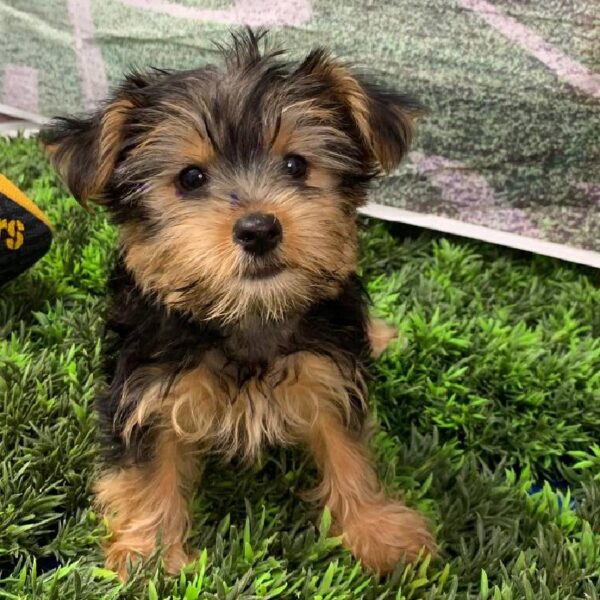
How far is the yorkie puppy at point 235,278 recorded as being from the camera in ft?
5.65

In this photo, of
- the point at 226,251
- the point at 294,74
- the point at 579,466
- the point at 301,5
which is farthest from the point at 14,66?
the point at 579,466

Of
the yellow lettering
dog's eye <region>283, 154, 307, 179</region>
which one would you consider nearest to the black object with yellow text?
the yellow lettering

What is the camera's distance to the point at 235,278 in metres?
1.66

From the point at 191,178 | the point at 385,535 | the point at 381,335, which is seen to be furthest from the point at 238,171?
the point at 381,335

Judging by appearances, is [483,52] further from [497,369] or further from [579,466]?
[579,466]

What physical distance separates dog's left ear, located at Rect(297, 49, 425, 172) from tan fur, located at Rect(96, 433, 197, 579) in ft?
3.13

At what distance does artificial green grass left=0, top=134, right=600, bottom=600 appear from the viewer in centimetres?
195

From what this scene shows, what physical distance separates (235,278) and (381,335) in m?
1.25

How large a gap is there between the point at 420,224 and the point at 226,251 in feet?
7.01

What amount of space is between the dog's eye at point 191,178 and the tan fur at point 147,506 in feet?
2.23

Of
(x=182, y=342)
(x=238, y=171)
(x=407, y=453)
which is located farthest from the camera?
(x=407, y=453)

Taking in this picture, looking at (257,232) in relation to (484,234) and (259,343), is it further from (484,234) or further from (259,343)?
(484,234)

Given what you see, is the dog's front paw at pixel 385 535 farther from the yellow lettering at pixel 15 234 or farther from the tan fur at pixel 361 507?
the yellow lettering at pixel 15 234

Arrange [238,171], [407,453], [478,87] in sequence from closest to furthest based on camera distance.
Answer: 1. [238,171]
2. [407,453]
3. [478,87]
